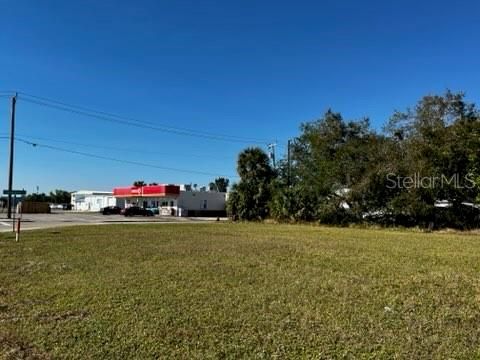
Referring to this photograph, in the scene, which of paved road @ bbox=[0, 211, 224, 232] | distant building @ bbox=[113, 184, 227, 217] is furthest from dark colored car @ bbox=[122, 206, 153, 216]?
paved road @ bbox=[0, 211, 224, 232]

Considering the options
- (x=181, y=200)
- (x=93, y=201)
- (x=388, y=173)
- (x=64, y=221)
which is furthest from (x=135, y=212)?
(x=93, y=201)

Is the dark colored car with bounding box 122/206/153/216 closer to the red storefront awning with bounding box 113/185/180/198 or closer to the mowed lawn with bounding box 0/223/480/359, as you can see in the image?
the red storefront awning with bounding box 113/185/180/198

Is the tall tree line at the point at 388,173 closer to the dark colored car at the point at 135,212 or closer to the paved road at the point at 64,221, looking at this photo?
the paved road at the point at 64,221

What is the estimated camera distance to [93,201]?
105312 mm

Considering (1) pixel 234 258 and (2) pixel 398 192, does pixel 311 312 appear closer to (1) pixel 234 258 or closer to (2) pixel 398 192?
(1) pixel 234 258

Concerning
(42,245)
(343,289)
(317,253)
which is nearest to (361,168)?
(317,253)

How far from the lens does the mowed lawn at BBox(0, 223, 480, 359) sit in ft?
16.9

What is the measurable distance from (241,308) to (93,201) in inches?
4094

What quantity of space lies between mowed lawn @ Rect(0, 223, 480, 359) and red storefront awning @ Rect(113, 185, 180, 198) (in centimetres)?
5863

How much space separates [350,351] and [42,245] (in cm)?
1463

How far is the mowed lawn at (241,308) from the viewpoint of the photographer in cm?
515

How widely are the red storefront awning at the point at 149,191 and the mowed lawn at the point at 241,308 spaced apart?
5863 cm

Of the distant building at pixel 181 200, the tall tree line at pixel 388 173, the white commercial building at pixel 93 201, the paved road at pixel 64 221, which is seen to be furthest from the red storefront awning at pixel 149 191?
the tall tree line at pixel 388 173

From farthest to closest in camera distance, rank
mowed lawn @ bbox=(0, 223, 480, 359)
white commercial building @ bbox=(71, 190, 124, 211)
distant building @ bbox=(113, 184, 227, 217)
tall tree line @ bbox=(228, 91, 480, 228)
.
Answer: white commercial building @ bbox=(71, 190, 124, 211)
distant building @ bbox=(113, 184, 227, 217)
tall tree line @ bbox=(228, 91, 480, 228)
mowed lawn @ bbox=(0, 223, 480, 359)
